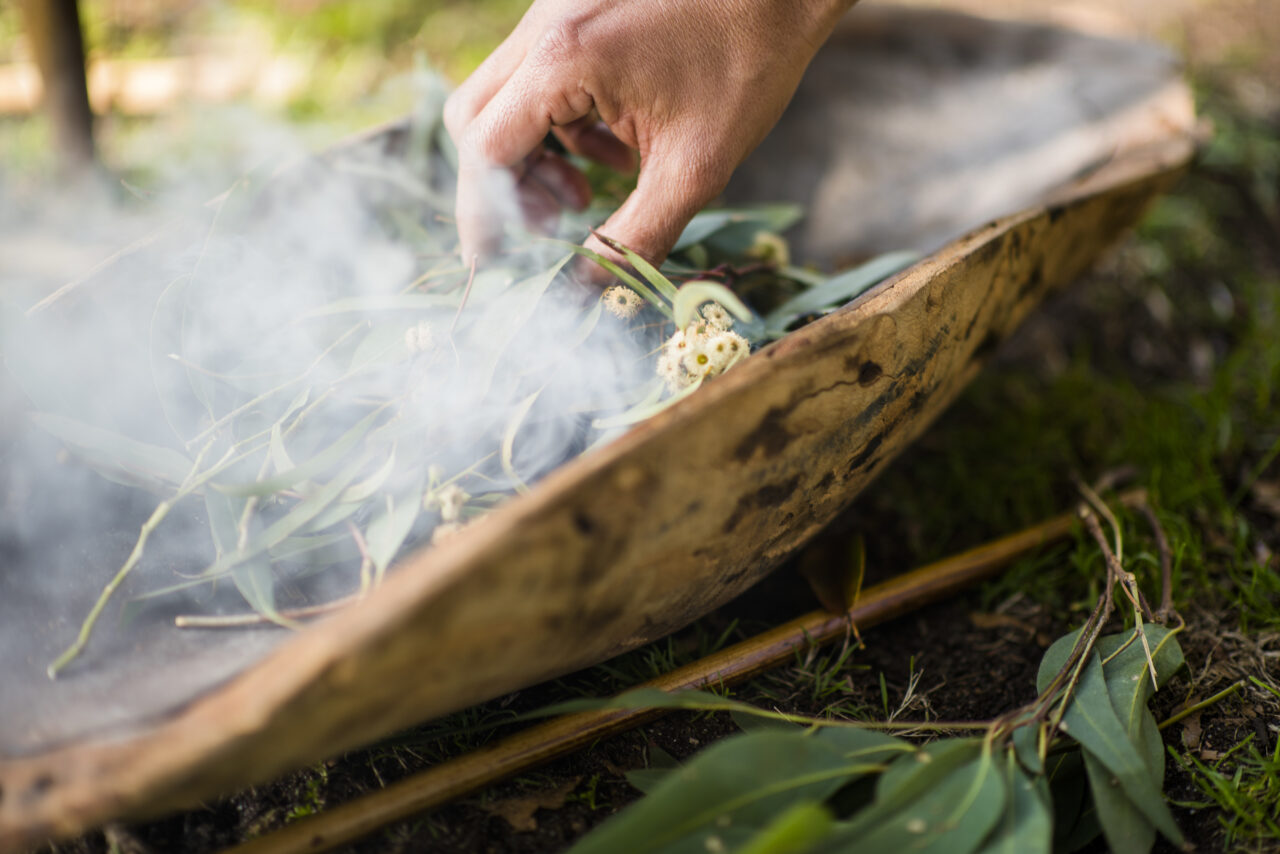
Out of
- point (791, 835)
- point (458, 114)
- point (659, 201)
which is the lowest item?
point (791, 835)

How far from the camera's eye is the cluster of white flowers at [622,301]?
2.78ft

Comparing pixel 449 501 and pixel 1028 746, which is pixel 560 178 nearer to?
pixel 449 501

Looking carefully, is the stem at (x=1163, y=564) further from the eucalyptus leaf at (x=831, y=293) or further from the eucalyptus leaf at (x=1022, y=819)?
the eucalyptus leaf at (x=831, y=293)

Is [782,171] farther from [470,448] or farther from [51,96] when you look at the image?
[51,96]

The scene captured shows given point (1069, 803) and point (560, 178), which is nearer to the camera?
point (1069, 803)

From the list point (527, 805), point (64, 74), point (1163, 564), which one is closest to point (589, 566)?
point (527, 805)

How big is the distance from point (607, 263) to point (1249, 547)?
1.00 m

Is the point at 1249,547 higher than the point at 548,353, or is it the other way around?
the point at 548,353

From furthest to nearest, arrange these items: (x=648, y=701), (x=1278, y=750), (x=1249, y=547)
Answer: (x=1249, y=547) < (x=1278, y=750) < (x=648, y=701)

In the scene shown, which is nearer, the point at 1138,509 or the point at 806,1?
the point at 806,1

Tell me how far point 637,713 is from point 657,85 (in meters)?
0.67

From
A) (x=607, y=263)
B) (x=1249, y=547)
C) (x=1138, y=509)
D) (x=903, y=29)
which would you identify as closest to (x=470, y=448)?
(x=607, y=263)

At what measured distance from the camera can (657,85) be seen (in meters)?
0.86

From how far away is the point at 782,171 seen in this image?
173 centimetres
